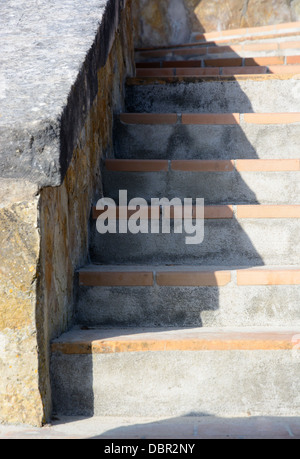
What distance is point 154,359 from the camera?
1.82m

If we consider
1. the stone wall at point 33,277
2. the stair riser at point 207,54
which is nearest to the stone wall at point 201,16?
the stair riser at point 207,54

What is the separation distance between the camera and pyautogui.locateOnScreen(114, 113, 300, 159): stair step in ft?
9.68

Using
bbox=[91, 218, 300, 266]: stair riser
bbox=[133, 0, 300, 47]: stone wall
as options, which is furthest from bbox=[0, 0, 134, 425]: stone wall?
bbox=[133, 0, 300, 47]: stone wall

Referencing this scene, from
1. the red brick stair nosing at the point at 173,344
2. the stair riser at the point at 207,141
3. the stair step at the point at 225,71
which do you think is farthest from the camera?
the stair step at the point at 225,71

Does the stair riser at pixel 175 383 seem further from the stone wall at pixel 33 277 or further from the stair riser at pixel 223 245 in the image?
the stair riser at pixel 223 245

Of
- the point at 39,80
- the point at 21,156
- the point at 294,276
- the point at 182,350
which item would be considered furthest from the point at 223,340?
the point at 39,80

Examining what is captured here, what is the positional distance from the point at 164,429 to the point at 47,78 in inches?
46.2

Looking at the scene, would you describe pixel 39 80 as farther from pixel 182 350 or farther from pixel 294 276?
pixel 294 276

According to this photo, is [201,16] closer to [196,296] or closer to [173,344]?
[196,296]

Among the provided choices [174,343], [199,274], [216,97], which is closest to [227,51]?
[216,97]

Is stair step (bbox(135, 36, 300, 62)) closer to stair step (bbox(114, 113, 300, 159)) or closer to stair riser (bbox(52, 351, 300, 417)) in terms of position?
stair step (bbox(114, 113, 300, 159))

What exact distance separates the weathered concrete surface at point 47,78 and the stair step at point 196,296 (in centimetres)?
61

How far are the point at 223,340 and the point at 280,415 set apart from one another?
0.97ft

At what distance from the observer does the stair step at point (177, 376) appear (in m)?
1.80
